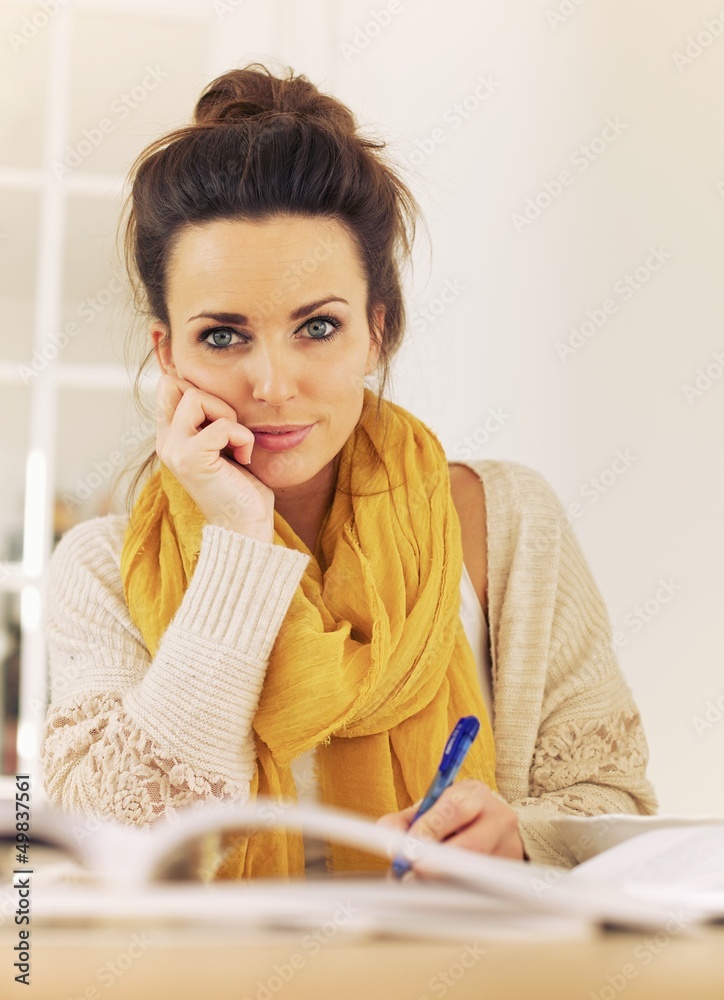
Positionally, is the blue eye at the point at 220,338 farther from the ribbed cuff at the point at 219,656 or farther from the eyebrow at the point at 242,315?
the ribbed cuff at the point at 219,656

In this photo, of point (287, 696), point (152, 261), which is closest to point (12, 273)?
point (152, 261)

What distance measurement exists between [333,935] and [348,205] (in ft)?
3.54

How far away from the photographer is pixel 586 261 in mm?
1969

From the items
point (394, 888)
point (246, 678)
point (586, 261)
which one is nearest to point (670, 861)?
point (394, 888)

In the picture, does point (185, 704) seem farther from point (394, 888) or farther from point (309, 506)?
point (394, 888)

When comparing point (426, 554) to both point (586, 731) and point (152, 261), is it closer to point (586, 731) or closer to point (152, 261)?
point (586, 731)

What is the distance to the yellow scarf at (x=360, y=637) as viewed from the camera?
3.76 ft

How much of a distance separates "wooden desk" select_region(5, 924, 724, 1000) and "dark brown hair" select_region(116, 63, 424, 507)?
100 cm

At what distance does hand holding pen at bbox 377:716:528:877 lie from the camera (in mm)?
802

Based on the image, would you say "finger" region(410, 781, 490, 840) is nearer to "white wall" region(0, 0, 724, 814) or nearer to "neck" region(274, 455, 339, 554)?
"neck" region(274, 455, 339, 554)

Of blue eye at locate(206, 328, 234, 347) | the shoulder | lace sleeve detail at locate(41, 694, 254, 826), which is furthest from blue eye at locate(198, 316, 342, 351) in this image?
lace sleeve detail at locate(41, 694, 254, 826)

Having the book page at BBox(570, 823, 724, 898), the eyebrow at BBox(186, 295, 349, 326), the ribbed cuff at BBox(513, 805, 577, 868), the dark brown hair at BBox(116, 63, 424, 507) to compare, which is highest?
the dark brown hair at BBox(116, 63, 424, 507)

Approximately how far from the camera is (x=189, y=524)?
126 centimetres

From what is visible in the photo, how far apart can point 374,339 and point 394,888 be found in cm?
104
